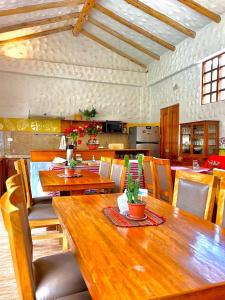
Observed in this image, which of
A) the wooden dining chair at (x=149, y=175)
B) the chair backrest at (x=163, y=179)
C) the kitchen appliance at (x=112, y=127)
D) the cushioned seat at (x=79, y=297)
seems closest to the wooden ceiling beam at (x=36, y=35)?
the kitchen appliance at (x=112, y=127)

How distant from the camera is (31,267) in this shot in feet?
3.61

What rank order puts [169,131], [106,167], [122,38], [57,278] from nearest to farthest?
[57,278], [106,167], [122,38], [169,131]

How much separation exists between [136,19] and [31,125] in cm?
418

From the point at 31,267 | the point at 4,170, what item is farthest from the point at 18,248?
the point at 4,170

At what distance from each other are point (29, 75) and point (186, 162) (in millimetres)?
5248

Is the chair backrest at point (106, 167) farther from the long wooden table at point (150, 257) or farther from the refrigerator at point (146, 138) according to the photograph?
the refrigerator at point (146, 138)

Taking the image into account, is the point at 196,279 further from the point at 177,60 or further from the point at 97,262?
the point at 177,60

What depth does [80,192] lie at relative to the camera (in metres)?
2.85

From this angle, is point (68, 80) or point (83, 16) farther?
point (68, 80)

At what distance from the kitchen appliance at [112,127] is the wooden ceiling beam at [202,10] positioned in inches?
161

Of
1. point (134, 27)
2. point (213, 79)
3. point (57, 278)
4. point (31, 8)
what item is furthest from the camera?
point (134, 27)

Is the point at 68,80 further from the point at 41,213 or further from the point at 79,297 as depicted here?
the point at 79,297

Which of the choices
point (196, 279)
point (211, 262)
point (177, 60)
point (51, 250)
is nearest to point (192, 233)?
point (211, 262)

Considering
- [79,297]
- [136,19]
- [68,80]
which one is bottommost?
[79,297]
